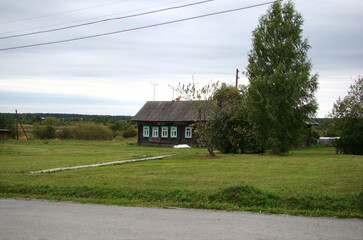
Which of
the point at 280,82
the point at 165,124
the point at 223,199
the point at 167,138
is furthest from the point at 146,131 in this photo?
the point at 223,199

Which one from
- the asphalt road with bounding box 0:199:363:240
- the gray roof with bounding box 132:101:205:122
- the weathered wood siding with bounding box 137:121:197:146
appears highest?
the gray roof with bounding box 132:101:205:122

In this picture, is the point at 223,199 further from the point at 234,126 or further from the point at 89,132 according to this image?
the point at 89,132

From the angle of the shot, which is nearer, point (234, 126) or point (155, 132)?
point (234, 126)

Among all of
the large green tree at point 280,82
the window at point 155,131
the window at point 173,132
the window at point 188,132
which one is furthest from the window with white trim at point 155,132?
the large green tree at point 280,82

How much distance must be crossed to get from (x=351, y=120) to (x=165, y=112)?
24509mm

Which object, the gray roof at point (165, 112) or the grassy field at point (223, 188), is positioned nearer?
the grassy field at point (223, 188)

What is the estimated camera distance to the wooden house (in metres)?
44.7

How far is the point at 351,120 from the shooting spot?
2747 cm

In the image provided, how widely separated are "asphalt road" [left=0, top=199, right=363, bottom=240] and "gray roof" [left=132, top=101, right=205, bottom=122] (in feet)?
114

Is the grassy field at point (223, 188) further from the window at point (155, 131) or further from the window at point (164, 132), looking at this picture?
the window at point (155, 131)

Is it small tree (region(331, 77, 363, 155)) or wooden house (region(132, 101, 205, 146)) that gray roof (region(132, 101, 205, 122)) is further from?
small tree (region(331, 77, 363, 155))

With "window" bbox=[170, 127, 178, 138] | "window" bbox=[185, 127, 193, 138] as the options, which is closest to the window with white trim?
"window" bbox=[170, 127, 178, 138]

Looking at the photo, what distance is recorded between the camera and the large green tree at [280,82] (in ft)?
85.8

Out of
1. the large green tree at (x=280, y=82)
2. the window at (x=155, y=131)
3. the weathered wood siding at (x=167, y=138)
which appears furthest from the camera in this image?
the window at (x=155, y=131)
